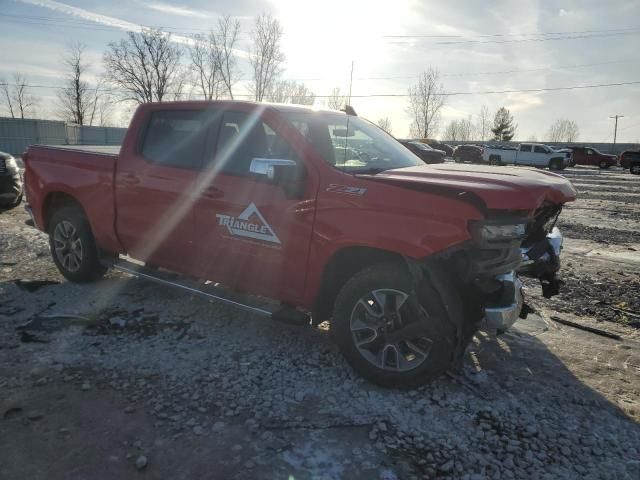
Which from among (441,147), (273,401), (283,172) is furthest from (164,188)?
(441,147)

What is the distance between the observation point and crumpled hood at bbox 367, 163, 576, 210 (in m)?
2.98

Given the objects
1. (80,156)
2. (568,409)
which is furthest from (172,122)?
(568,409)

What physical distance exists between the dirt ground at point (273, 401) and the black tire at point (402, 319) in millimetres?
157

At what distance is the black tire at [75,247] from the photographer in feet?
17.2

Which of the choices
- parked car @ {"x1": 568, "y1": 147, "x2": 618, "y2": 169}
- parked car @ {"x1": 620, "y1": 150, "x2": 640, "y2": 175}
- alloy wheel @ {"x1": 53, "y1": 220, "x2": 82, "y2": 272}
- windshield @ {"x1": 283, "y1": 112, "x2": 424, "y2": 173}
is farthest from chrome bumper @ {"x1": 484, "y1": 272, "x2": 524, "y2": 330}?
parked car @ {"x1": 568, "y1": 147, "x2": 618, "y2": 169}

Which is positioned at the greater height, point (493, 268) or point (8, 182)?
point (8, 182)

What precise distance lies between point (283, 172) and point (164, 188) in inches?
58.7

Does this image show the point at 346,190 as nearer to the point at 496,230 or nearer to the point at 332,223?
the point at 332,223

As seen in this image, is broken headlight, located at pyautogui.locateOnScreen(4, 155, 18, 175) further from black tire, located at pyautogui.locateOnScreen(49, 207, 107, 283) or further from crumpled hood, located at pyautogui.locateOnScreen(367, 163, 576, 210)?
crumpled hood, located at pyautogui.locateOnScreen(367, 163, 576, 210)

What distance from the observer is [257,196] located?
383 cm

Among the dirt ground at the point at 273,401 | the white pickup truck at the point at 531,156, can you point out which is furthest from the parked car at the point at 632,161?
the dirt ground at the point at 273,401

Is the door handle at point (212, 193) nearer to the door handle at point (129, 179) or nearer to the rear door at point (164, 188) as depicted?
the rear door at point (164, 188)

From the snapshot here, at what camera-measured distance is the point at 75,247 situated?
17.5ft

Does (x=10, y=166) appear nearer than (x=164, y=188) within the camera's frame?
No
